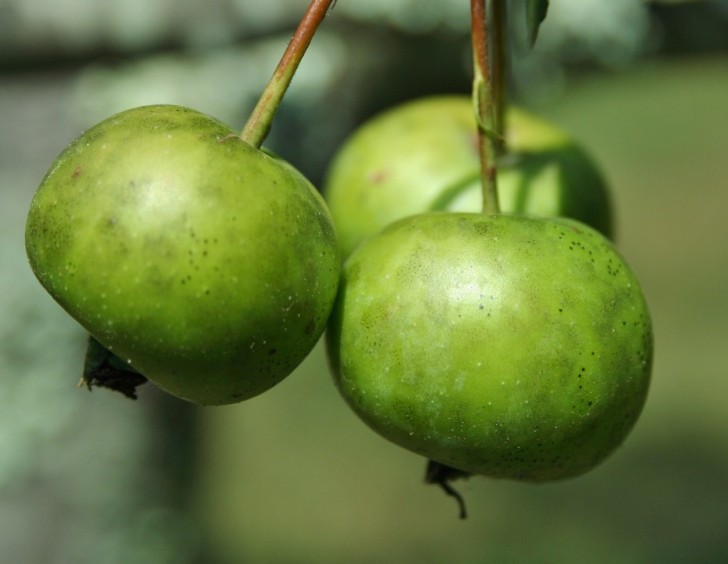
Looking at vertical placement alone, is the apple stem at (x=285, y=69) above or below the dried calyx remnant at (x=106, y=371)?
above

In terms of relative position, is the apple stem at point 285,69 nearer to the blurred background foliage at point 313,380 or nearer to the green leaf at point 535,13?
the green leaf at point 535,13

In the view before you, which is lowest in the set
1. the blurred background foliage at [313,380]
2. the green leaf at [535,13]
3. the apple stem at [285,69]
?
the blurred background foliage at [313,380]

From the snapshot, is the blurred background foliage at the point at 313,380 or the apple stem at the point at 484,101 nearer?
the apple stem at the point at 484,101

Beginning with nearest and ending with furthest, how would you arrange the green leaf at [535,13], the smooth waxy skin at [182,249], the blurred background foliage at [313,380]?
the smooth waxy skin at [182,249], the green leaf at [535,13], the blurred background foliage at [313,380]

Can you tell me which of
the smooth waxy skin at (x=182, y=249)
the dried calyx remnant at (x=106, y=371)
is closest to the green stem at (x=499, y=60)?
the smooth waxy skin at (x=182, y=249)

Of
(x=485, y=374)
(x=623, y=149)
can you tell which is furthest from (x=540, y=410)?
(x=623, y=149)

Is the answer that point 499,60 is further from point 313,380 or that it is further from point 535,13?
point 313,380

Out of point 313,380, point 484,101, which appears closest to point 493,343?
point 484,101

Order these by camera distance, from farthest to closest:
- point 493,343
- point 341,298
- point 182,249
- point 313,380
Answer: point 313,380
point 341,298
point 493,343
point 182,249
